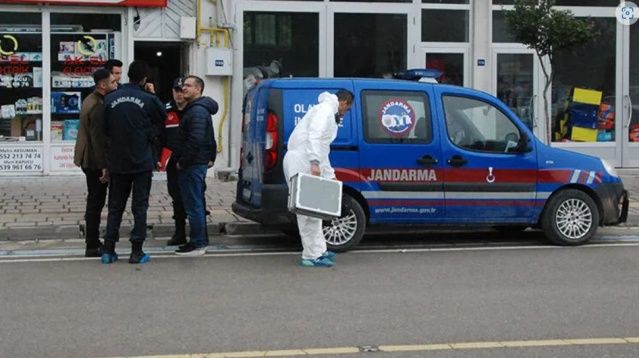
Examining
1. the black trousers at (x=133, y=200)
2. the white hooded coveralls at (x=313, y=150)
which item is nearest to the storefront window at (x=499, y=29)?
the white hooded coveralls at (x=313, y=150)

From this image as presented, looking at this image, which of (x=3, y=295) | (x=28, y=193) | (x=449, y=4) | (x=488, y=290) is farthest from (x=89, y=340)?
(x=449, y=4)

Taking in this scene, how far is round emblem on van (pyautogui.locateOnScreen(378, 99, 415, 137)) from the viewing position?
916cm

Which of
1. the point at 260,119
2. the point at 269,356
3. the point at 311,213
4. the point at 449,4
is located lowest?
the point at 269,356

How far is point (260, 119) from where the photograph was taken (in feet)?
29.5

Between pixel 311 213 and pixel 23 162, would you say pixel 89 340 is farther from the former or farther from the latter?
pixel 23 162

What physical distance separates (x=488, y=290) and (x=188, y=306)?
2573 mm

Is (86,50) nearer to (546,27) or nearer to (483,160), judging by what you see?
(546,27)

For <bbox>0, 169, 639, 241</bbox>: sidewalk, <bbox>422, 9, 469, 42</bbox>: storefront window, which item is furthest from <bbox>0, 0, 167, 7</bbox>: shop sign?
<bbox>422, 9, 469, 42</bbox>: storefront window

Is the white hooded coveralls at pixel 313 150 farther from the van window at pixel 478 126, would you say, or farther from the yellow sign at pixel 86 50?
the yellow sign at pixel 86 50

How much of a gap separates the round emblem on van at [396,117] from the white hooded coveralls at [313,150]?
35.9 inches

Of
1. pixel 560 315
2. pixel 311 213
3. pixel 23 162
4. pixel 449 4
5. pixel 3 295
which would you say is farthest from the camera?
pixel 449 4

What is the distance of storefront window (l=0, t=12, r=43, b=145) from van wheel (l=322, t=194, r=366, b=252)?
7.62 metres

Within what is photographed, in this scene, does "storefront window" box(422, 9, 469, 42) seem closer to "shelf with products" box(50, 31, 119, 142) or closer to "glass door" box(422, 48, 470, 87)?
"glass door" box(422, 48, 470, 87)

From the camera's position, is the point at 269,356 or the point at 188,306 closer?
the point at 269,356
